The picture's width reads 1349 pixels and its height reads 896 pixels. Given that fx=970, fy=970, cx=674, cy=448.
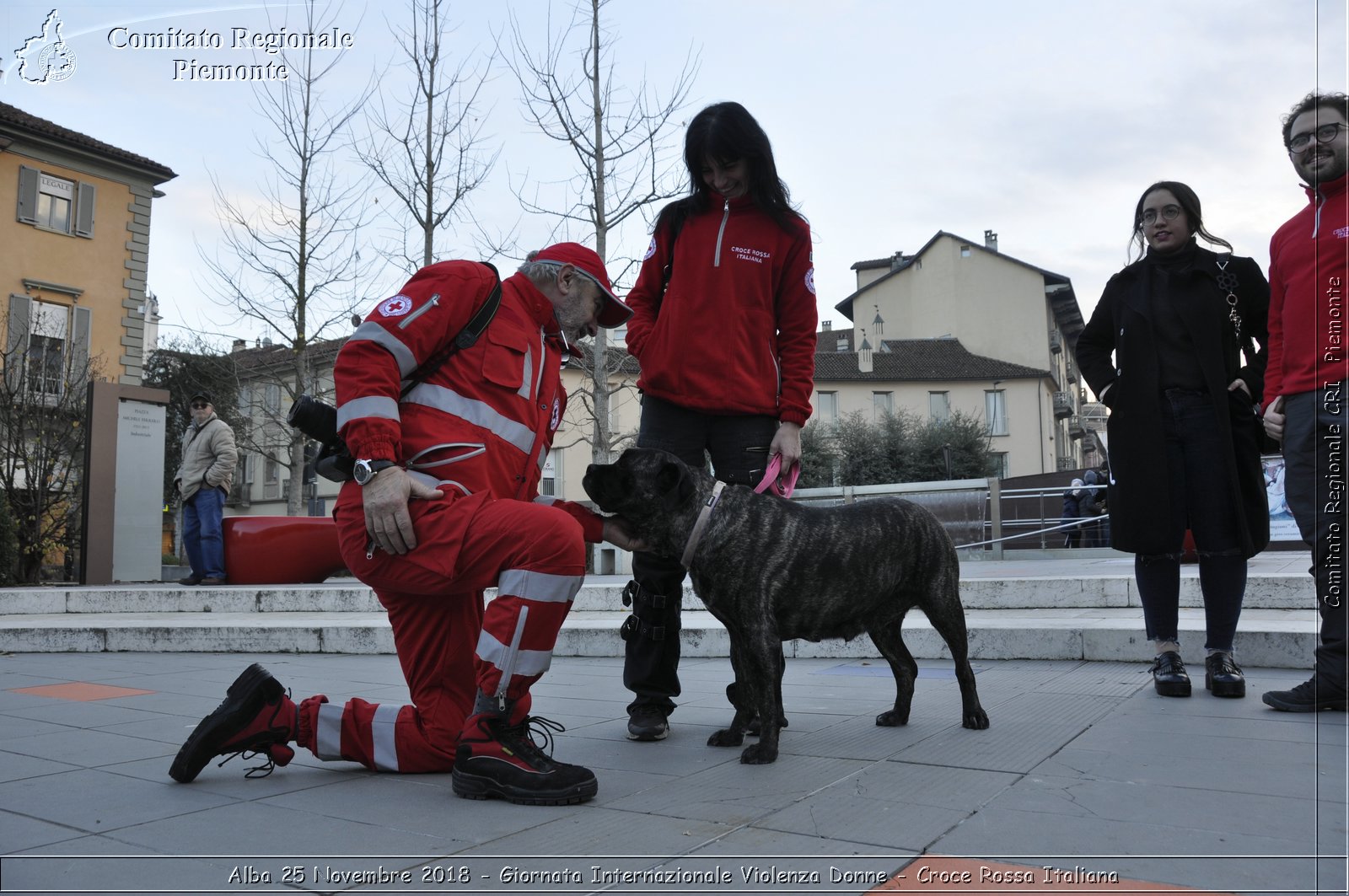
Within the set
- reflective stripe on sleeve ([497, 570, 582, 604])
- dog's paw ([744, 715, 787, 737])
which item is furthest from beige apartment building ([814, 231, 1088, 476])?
reflective stripe on sleeve ([497, 570, 582, 604])

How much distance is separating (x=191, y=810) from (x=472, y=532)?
107cm

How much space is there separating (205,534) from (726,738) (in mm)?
9196

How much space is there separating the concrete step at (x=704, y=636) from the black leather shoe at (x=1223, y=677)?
0.92 m

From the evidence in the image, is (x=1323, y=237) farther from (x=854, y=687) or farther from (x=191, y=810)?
(x=191, y=810)

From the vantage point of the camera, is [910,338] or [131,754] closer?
[131,754]

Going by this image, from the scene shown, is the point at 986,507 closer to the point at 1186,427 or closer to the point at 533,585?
the point at 1186,427

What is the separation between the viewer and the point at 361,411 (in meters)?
2.88

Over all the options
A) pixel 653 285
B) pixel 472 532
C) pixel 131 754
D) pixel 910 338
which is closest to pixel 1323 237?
pixel 653 285

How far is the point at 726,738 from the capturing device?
3609 mm

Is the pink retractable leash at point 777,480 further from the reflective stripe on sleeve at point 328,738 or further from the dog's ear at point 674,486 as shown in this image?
the reflective stripe on sleeve at point 328,738

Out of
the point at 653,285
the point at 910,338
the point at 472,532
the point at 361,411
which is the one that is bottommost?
the point at 472,532

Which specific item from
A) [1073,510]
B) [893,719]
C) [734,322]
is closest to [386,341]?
[734,322]

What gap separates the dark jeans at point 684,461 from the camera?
386cm

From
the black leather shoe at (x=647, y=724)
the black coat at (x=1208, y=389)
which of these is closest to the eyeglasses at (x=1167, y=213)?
the black coat at (x=1208, y=389)
